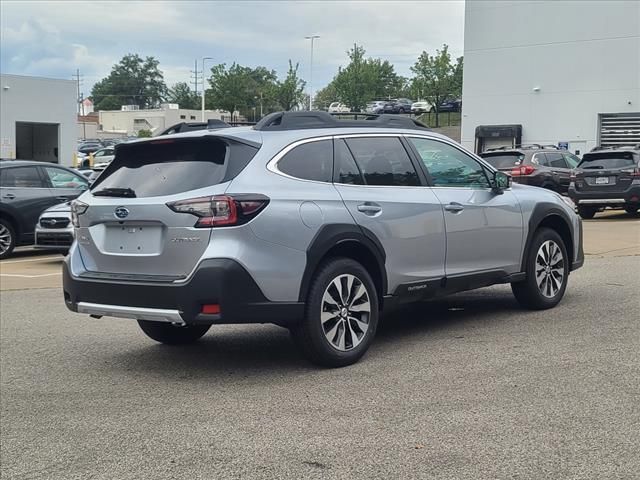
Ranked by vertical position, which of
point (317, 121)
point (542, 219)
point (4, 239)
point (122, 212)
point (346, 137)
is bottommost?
point (4, 239)

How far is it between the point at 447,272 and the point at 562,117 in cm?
3758

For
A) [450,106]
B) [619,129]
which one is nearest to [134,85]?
[450,106]

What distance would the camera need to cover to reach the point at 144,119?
105 meters

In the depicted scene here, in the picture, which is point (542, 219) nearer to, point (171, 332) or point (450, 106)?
point (171, 332)

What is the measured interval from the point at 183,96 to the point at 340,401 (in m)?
146

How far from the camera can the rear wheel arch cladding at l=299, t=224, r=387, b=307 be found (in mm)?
5719

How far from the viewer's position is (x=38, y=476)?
4.25 m

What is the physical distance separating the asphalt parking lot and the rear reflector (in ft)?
1.89

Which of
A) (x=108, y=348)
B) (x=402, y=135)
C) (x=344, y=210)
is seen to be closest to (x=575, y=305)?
(x=402, y=135)

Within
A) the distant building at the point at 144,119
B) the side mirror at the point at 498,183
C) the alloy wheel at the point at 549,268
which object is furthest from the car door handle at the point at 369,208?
the distant building at the point at 144,119

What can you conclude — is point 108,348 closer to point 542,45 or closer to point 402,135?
point 402,135

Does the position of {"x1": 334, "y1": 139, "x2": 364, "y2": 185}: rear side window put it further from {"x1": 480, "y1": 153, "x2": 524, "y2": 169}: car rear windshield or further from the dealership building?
the dealership building

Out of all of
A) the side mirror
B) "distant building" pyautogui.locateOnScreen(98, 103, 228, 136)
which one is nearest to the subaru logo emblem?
the side mirror

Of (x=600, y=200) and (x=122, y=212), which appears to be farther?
(x=600, y=200)
